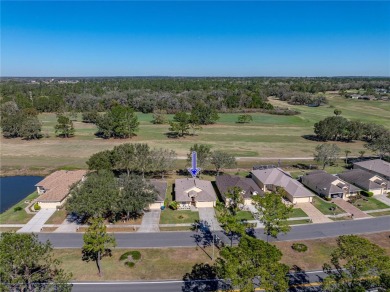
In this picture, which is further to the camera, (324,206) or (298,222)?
(324,206)

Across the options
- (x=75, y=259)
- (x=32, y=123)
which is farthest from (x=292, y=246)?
(x=32, y=123)

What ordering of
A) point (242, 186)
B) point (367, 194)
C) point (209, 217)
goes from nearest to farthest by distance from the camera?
point (209, 217) < point (242, 186) < point (367, 194)

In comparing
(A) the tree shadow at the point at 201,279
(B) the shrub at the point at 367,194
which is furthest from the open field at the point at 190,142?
(A) the tree shadow at the point at 201,279

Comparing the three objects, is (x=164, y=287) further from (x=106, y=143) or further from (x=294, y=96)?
(x=294, y=96)

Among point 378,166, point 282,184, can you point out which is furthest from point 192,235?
point 378,166

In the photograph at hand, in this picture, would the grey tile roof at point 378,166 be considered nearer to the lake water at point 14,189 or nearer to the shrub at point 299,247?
the shrub at point 299,247

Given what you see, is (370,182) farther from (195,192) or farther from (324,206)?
(195,192)
